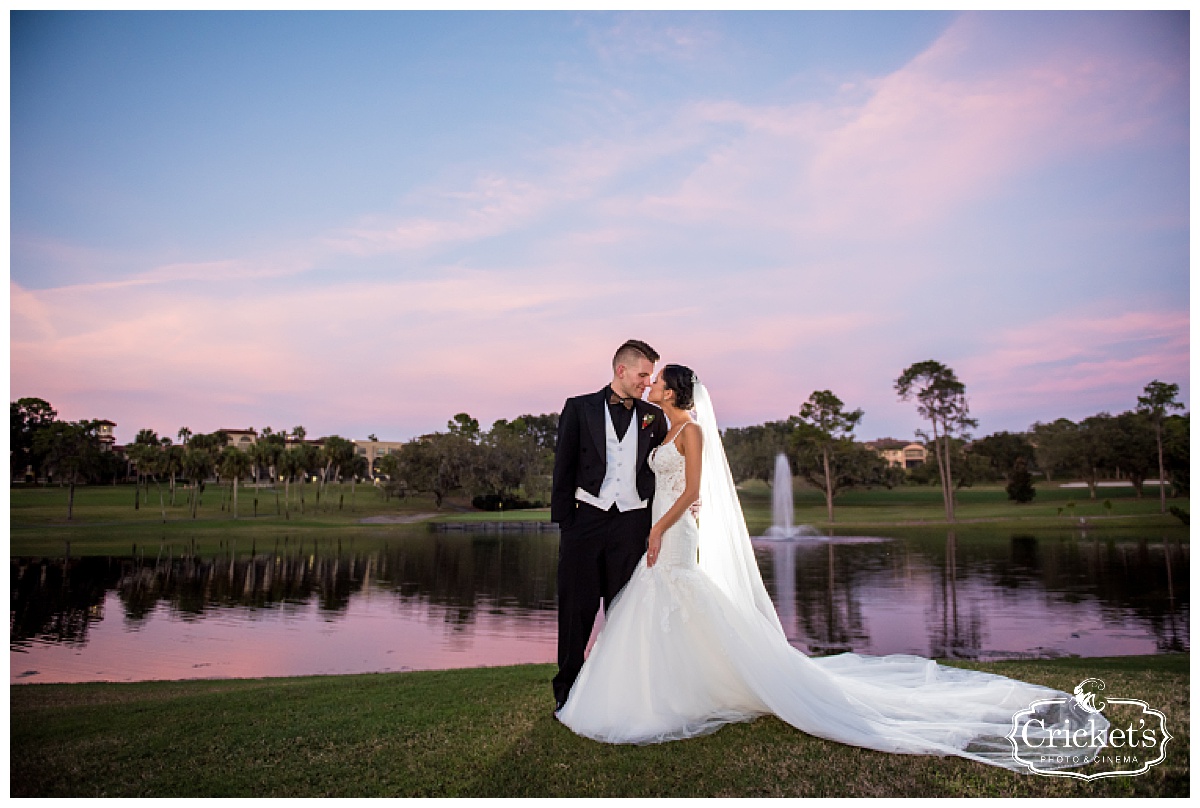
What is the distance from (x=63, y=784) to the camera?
428 cm

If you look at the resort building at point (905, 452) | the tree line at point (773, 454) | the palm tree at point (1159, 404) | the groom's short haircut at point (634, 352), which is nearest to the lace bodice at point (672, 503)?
the groom's short haircut at point (634, 352)

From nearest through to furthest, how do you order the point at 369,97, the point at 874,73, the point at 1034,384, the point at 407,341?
Result: the point at 874,73, the point at 369,97, the point at 407,341, the point at 1034,384

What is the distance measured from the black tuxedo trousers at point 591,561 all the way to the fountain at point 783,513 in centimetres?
3140

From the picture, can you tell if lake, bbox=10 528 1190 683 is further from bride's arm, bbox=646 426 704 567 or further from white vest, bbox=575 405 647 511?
bride's arm, bbox=646 426 704 567

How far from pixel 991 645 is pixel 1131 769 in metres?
8.01

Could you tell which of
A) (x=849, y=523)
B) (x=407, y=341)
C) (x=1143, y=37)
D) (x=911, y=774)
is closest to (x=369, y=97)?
(x=1143, y=37)

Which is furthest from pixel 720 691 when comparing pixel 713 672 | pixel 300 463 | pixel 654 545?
pixel 300 463

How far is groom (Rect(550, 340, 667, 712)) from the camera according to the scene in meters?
5.38

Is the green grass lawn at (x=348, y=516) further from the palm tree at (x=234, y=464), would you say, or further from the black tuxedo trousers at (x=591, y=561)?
the black tuxedo trousers at (x=591, y=561)

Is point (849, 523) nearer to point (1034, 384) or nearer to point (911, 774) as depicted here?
point (1034, 384)

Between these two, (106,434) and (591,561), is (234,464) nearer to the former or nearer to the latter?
(106,434)

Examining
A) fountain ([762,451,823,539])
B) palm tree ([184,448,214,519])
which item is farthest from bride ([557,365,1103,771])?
palm tree ([184,448,214,519])

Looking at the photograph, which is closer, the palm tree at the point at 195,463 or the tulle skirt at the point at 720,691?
the tulle skirt at the point at 720,691

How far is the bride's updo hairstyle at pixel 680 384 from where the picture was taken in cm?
527
